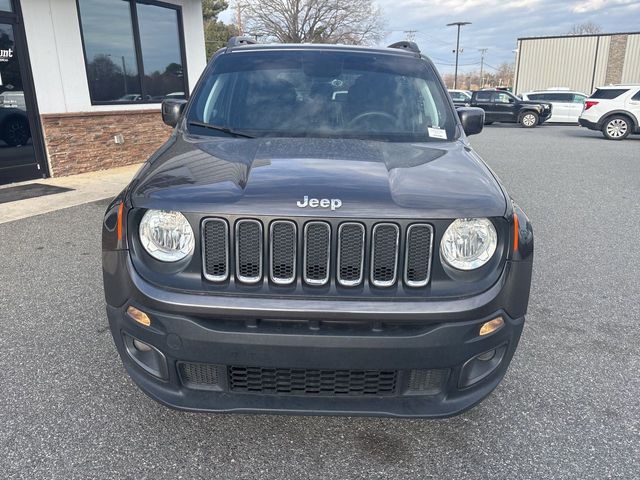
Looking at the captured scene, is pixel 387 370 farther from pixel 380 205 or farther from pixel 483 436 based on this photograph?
pixel 483 436

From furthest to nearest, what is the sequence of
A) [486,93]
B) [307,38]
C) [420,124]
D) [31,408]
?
[307,38]
[486,93]
[420,124]
[31,408]

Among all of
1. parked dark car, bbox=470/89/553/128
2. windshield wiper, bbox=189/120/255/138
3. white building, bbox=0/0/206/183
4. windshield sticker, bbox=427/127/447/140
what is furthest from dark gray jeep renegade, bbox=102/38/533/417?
parked dark car, bbox=470/89/553/128

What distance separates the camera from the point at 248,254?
199 cm

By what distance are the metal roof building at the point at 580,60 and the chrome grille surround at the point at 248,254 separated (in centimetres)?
3733

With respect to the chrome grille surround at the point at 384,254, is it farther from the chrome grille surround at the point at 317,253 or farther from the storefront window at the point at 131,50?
the storefront window at the point at 131,50

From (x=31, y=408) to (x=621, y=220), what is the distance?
674 cm

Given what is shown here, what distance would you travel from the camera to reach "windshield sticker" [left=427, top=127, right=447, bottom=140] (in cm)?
305

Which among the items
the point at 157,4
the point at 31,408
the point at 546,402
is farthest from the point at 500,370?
the point at 157,4

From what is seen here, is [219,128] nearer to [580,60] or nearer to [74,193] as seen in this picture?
[74,193]

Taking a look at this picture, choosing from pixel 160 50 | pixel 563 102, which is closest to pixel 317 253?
pixel 160 50

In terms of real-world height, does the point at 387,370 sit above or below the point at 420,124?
below

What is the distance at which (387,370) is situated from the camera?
6.52 feet

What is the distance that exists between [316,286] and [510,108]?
23.7m

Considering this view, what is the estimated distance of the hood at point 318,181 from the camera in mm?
1972
